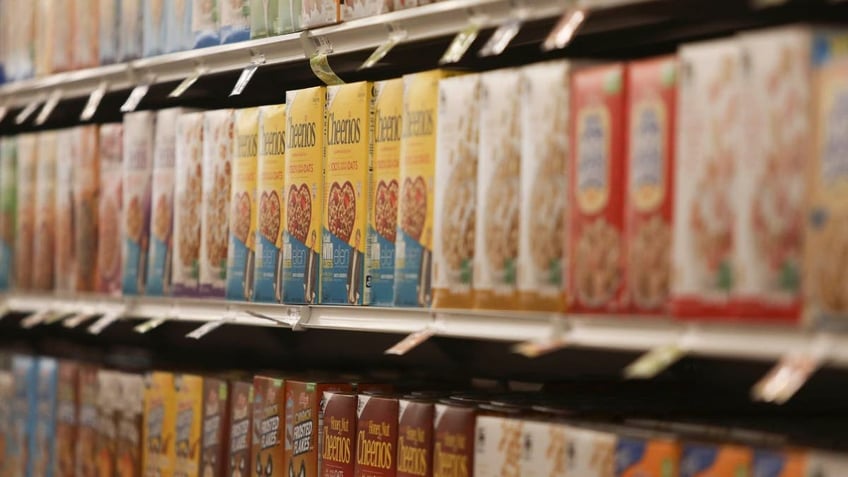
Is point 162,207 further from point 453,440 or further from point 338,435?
point 453,440

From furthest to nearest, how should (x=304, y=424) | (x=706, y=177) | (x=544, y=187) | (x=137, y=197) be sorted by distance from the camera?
(x=137, y=197), (x=304, y=424), (x=544, y=187), (x=706, y=177)

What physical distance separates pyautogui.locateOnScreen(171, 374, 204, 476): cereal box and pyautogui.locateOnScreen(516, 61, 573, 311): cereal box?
115cm

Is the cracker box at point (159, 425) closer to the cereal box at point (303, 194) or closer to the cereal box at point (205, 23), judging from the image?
the cereal box at point (303, 194)

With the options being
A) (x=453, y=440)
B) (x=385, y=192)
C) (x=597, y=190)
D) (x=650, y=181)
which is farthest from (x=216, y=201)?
(x=650, y=181)

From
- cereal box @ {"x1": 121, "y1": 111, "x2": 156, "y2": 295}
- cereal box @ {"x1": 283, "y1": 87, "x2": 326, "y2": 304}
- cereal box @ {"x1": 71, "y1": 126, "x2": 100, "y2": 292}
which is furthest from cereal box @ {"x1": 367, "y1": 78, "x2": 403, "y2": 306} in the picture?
cereal box @ {"x1": 71, "y1": 126, "x2": 100, "y2": 292}

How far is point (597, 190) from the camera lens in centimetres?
195

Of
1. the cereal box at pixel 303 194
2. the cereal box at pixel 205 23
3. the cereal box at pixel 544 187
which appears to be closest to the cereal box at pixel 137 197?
the cereal box at pixel 205 23

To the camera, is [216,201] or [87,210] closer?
[216,201]

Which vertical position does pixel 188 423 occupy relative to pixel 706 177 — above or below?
below

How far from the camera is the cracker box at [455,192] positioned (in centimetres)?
224

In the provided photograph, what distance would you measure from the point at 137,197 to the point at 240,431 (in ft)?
2.33

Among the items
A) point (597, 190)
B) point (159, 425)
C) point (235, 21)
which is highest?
point (235, 21)

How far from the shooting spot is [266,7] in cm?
284

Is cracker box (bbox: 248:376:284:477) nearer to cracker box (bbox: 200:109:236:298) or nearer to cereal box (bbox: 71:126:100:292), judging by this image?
cracker box (bbox: 200:109:236:298)
